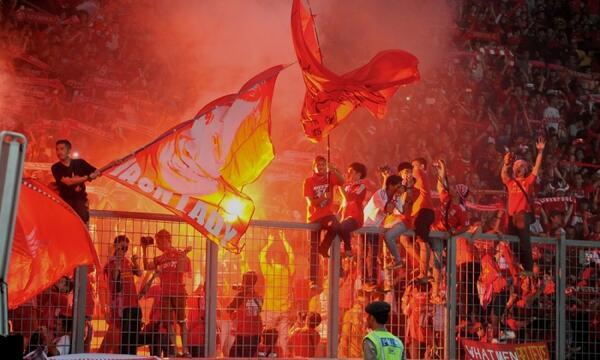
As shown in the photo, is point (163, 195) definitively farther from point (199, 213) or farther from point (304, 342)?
point (304, 342)

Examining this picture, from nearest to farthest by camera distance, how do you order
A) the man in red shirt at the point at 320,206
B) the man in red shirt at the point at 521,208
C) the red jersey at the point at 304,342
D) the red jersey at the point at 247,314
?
1. the red jersey at the point at 247,314
2. the red jersey at the point at 304,342
3. the man in red shirt at the point at 320,206
4. the man in red shirt at the point at 521,208

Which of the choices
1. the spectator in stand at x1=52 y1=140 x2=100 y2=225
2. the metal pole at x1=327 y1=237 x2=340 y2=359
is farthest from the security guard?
the spectator in stand at x1=52 y1=140 x2=100 y2=225

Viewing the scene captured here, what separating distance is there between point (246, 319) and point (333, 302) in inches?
37.5

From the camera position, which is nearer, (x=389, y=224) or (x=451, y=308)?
(x=389, y=224)

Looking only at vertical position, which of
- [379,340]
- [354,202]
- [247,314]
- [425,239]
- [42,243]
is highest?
[354,202]

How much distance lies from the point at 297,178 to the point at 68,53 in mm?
4818

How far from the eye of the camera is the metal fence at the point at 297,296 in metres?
9.66

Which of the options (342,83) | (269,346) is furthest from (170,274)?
(342,83)

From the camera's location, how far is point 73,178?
985cm

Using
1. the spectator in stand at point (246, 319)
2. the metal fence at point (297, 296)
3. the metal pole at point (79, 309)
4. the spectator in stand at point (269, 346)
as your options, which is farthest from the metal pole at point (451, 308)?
the metal pole at point (79, 309)

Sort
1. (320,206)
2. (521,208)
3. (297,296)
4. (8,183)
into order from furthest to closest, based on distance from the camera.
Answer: (521,208)
(320,206)
(297,296)
(8,183)

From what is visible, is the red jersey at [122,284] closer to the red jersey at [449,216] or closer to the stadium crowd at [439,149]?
the stadium crowd at [439,149]

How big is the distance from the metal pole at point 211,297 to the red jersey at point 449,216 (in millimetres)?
2758

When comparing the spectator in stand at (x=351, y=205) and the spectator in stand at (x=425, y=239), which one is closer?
the spectator in stand at (x=351, y=205)
